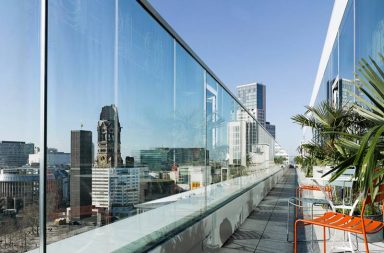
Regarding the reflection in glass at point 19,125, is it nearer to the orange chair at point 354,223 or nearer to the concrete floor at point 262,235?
the orange chair at point 354,223

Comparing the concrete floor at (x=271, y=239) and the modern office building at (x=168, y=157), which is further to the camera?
the concrete floor at (x=271, y=239)

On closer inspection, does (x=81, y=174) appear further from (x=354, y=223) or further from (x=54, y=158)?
(x=354, y=223)

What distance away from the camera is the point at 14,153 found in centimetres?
129

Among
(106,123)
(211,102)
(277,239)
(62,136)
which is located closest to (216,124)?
(211,102)

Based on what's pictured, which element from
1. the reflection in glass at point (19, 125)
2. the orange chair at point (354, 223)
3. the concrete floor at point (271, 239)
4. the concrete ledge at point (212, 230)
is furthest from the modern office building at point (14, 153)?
the concrete floor at point (271, 239)

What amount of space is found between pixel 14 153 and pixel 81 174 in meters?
0.37

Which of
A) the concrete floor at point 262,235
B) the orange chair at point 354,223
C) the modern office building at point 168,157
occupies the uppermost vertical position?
the modern office building at point 168,157

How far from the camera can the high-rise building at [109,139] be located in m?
1.78

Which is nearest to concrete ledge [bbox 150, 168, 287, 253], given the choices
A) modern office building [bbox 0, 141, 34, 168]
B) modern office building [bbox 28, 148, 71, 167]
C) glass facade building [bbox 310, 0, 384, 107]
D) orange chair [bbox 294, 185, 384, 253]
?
orange chair [bbox 294, 185, 384, 253]

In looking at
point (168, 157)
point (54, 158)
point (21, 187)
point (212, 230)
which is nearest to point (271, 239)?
point (212, 230)

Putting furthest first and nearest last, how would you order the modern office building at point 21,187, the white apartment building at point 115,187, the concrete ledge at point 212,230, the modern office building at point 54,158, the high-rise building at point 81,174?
the concrete ledge at point 212,230 < the white apartment building at point 115,187 < the high-rise building at point 81,174 < the modern office building at point 54,158 < the modern office building at point 21,187

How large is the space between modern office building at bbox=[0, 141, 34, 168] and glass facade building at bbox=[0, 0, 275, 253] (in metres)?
0.01

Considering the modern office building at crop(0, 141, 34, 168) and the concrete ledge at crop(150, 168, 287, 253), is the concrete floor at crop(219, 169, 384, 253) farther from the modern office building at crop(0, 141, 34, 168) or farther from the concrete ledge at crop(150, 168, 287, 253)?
the modern office building at crop(0, 141, 34, 168)

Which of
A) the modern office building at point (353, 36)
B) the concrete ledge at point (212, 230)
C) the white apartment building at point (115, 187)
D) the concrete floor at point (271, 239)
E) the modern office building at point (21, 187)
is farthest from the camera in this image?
the modern office building at point (353, 36)
